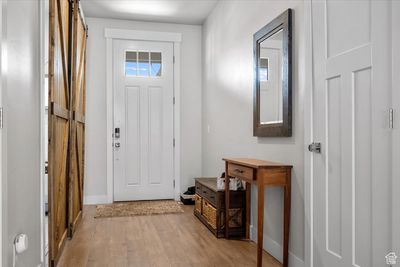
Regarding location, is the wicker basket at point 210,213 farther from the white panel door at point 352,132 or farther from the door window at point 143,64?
the door window at point 143,64

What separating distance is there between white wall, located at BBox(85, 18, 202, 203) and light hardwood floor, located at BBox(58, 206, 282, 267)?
1.16 meters

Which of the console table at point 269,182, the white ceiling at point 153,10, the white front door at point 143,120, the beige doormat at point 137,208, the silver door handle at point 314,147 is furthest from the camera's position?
the white front door at point 143,120

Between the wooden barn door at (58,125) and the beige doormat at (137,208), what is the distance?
3.82 ft

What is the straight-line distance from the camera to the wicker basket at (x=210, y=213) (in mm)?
3574

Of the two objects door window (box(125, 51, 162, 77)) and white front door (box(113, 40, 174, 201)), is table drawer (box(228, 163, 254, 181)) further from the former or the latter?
door window (box(125, 51, 162, 77))

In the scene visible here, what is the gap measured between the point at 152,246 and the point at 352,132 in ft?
7.00

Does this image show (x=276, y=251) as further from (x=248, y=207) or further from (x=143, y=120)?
(x=143, y=120)

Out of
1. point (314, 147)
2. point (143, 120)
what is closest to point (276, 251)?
point (314, 147)

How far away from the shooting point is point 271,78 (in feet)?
9.95

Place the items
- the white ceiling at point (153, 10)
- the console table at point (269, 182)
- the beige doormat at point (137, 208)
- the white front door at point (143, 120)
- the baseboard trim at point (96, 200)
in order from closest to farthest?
the console table at point (269, 182) < the beige doormat at point (137, 208) < the white ceiling at point (153, 10) < the baseboard trim at point (96, 200) < the white front door at point (143, 120)

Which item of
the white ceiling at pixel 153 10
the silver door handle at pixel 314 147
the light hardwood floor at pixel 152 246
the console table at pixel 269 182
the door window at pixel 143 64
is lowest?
Result: the light hardwood floor at pixel 152 246

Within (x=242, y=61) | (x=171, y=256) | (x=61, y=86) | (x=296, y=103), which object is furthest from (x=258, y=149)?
→ (x=61, y=86)

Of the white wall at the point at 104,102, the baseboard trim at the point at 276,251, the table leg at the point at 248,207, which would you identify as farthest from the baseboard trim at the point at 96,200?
the baseboard trim at the point at 276,251

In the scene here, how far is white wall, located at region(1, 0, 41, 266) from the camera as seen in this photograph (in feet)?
5.82
